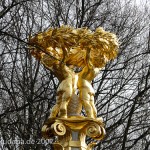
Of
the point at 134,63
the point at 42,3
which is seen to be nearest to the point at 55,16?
the point at 42,3

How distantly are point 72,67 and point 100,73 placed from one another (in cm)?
694

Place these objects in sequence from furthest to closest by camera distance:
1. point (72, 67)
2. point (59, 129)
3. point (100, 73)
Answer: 1. point (100, 73)
2. point (72, 67)
3. point (59, 129)

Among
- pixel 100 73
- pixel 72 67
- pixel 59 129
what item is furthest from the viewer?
pixel 100 73

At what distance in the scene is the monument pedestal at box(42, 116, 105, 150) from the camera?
423 centimetres

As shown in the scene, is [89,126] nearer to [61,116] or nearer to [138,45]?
[61,116]

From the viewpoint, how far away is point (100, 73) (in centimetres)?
1184

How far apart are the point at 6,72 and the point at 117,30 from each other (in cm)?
366

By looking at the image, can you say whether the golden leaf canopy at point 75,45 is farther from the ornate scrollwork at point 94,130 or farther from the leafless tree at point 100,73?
the leafless tree at point 100,73

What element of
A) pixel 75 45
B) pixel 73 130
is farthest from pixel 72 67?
pixel 73 130

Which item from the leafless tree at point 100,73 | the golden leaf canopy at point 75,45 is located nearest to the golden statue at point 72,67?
the golden leaf canopy at point 75,45

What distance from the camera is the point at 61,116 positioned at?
14.3 ft

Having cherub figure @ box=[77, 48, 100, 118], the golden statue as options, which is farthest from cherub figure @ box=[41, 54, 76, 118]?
cherub figure @ box=[77, 48, 100, 118]

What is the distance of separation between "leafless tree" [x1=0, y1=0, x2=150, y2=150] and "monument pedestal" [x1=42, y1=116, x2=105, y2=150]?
6.20m

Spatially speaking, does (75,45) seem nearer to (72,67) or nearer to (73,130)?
(72,67)
